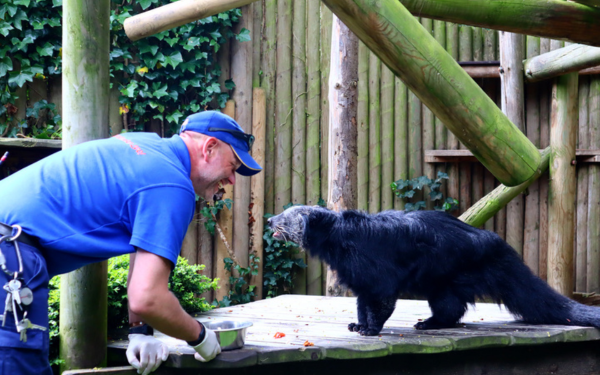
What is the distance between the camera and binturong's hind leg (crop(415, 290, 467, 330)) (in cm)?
371

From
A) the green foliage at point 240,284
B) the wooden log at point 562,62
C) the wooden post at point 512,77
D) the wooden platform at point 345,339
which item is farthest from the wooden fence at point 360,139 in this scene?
the wooden platform at point 345,339

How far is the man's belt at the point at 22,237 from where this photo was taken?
1.94 metres

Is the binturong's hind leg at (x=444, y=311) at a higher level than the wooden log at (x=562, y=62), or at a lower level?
lower

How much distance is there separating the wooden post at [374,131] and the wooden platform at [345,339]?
223 cm

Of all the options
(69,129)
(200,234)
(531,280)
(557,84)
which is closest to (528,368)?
(531,280)

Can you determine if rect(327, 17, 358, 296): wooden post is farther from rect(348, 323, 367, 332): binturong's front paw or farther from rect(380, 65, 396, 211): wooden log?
rect(348, 323, 367, 332): binturong's front paw

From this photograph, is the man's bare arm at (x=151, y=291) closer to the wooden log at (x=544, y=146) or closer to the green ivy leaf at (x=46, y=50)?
the green ivy leaf at (x=46, y=50)

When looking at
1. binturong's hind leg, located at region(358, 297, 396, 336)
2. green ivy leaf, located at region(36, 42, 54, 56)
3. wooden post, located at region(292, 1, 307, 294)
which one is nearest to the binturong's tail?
binturong's hind leg, located at region(358, 297, 396, 336)

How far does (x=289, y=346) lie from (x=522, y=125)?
438cm

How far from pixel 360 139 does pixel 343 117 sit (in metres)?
1.53

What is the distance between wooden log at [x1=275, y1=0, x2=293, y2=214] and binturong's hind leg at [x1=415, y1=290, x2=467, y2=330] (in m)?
3.13

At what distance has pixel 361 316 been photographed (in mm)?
3641

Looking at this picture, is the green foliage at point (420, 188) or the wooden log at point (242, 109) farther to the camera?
the green foliage at point (420, 188)

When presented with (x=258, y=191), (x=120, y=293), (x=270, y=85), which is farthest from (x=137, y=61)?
(x=120, y=293)
